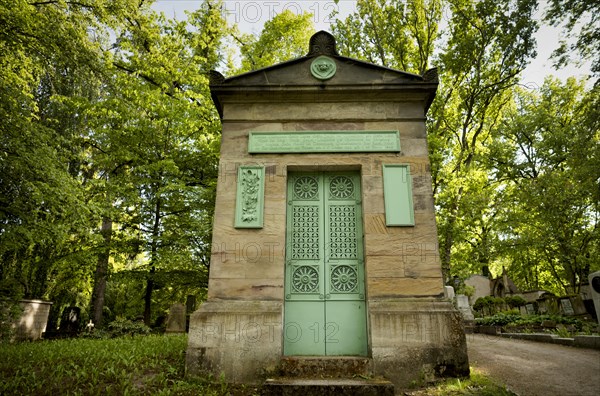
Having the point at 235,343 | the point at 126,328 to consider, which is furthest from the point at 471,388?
the point at 126,328

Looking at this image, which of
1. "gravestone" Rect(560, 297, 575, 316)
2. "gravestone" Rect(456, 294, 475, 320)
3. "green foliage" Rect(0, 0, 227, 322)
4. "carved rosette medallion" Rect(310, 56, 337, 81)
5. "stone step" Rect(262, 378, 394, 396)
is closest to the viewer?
"stone step" Rect(262, 378, 394, 396)

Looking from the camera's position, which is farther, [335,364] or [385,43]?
[385,43]

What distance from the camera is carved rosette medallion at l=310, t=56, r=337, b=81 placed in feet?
23.2

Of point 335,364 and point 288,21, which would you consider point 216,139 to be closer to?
point 288,21

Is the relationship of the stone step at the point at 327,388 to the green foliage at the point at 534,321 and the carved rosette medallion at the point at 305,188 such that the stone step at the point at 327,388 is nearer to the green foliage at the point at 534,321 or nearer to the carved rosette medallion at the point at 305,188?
the carved rosette medallion at the point at 305,188

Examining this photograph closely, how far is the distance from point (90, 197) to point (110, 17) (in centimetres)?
652

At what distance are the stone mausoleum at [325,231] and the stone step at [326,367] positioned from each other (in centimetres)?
3

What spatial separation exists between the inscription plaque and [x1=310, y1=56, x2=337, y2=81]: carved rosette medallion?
3.67 feet

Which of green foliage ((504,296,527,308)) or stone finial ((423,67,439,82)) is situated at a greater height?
stone finial ((423,67,439,82))

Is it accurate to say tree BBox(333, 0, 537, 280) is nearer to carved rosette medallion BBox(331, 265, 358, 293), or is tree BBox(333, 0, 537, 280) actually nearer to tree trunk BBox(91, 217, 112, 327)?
carved rosette medallion BBox(331, 265, 358, 293)

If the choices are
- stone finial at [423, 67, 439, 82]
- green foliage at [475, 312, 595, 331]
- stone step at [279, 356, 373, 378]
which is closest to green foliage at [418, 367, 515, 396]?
stone step at [279, 356, 373, 378]

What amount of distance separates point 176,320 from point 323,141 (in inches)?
396

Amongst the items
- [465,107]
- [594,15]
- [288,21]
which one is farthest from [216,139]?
[594,15]

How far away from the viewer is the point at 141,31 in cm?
1473
